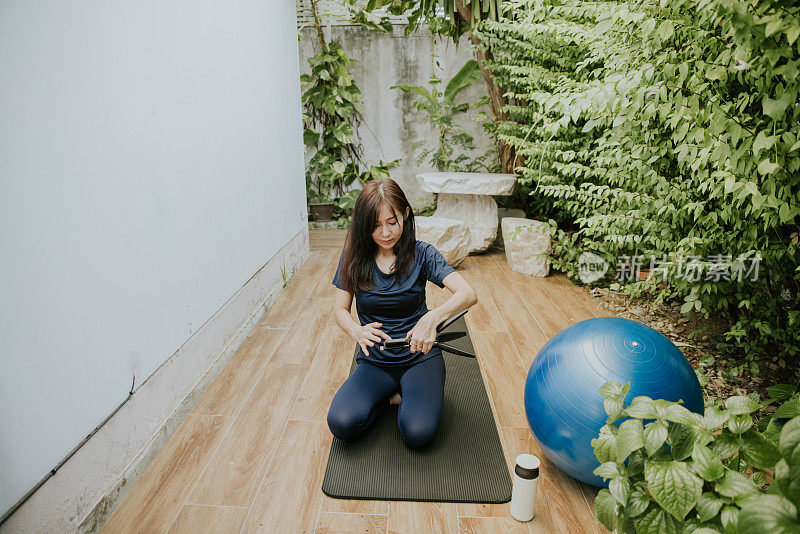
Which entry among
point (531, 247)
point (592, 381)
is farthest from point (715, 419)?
point (531, 247)

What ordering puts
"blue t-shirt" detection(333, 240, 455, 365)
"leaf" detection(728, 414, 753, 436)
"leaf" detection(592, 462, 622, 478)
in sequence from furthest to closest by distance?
"blue t-shirt" detection(333, 240, 455, 365)
"leaf" detection(592, 462, 622, 478)
"leaf" detection(728, 414, 753, 436)

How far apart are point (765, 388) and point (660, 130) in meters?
1.30

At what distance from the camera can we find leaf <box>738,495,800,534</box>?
667 millimetres

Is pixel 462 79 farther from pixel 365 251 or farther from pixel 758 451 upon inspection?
pixel 758 451

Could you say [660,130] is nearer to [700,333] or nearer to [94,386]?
[700,333]

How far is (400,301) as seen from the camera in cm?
197

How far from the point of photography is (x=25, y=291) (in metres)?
1.26

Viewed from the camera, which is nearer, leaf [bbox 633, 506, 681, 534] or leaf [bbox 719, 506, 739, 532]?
leaf [bbox 719, 506, 739, 532]

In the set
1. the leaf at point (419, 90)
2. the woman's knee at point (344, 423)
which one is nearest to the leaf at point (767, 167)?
the woman's knee at point (344, 423)

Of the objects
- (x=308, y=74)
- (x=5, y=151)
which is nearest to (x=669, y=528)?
(x=5, y=151)

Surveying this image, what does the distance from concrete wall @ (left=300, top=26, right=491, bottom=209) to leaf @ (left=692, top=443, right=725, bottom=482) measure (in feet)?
16.7

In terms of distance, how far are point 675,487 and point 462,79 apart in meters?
5.11

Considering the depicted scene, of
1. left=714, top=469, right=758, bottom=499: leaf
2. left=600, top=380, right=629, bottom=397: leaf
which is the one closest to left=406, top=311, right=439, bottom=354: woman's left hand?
left=600, top=380, right=629, bottom=397: leaf

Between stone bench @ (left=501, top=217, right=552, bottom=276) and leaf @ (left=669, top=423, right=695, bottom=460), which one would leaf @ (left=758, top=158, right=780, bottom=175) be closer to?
leaf @ (left=669, top=423, right=695, bottom=460)
